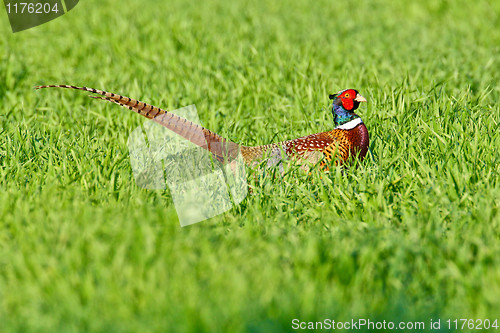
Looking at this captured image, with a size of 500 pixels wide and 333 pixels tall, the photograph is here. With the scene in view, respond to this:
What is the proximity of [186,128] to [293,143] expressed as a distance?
0.85 meters

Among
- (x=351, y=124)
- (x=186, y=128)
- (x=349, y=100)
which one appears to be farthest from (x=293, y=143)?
(x=186, y=128)

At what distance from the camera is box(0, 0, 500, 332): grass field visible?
2854 millimetres

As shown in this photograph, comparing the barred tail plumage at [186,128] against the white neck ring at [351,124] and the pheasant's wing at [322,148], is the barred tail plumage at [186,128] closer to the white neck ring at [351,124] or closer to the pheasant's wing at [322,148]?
the pheasant's wing at [322,148]

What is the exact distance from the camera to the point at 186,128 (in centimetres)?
462

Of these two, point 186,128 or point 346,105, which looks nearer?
point 186,128

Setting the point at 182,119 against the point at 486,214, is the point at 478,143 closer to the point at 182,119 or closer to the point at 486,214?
the point at 486,214

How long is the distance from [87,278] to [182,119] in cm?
197

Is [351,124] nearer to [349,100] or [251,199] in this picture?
[349,100]

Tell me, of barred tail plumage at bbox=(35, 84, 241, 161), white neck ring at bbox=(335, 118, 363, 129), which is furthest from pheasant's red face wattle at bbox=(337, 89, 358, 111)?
barred tail plumage at bbox=(35, 84, 241, 161)

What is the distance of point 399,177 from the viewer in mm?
4211

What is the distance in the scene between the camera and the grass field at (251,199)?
2.85 meters

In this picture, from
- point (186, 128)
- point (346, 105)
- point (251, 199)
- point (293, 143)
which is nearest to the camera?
point (251, 199)

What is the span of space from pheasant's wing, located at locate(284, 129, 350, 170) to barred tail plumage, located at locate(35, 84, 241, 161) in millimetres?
474

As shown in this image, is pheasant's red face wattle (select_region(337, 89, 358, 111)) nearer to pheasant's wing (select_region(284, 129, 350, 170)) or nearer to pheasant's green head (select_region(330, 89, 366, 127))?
pheasant's green head (select_region(330, 89, 366, 127))
